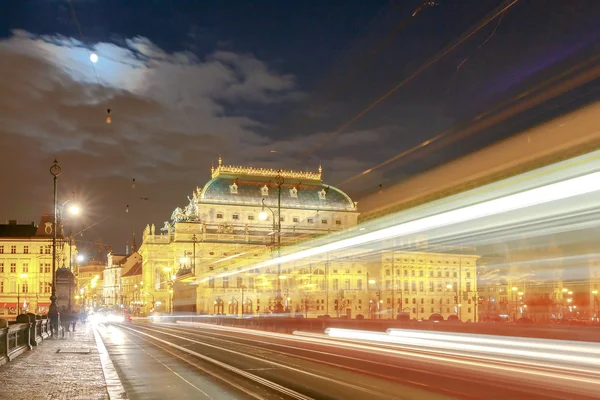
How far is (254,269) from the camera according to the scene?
426ft

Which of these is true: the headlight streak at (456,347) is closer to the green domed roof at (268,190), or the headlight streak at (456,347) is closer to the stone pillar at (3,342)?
the stone pillar at (3,342)

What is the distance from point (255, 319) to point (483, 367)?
36.4 meters

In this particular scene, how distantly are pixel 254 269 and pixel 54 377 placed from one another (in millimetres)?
113082

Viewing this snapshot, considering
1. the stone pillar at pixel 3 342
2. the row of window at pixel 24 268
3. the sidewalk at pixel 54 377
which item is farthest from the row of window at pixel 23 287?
the stone pillar at pixel 3 342

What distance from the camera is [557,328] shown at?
99.8ft

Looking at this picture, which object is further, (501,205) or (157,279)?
(157,279)

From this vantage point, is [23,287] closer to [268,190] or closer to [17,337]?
[268,190]

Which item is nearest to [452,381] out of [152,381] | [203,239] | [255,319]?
[152,381]

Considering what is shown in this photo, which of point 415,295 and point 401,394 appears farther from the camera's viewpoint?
point 415,295

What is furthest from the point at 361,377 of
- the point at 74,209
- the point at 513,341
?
the point at 74,209

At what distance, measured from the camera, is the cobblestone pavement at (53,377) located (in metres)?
13.9

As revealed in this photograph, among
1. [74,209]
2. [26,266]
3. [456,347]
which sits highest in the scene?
[74,209]

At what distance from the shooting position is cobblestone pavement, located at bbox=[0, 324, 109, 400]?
13906mm

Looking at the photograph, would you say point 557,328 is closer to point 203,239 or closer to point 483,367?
point 483,367
